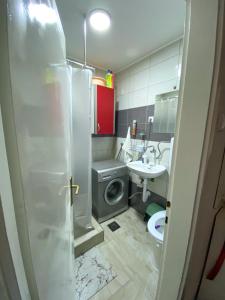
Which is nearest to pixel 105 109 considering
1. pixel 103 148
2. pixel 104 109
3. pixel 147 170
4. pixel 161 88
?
pixel 104 109

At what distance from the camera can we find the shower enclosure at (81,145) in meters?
1.38

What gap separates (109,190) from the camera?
2.09 meters

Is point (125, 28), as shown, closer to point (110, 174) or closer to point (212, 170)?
point (212, 170)

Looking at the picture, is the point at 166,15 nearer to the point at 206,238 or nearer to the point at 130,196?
the point at 206,238

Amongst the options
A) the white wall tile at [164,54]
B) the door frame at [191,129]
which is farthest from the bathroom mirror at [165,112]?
the door frame at [191,129]

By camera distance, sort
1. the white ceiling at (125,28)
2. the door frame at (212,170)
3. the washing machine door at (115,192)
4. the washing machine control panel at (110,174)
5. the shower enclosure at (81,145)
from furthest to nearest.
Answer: the washing machine door at (115,192), the washing machine control panel at (110,174), the shower enclosure at (81,145), the white ceiling at (125,28), the door frame at (212,170)

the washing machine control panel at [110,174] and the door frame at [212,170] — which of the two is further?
the washing machine control panel at [110,174]

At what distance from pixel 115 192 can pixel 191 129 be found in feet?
6.10

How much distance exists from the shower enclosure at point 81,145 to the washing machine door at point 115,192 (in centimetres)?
51

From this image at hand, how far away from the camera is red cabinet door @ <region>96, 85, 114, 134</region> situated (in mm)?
2133

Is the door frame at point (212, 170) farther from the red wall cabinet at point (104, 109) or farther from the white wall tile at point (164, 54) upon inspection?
the red wall cabinet at point (104, 109)

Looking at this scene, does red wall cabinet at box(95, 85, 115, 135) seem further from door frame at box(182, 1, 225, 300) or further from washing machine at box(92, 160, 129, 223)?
door frame at box(182, 1, 225, 300)

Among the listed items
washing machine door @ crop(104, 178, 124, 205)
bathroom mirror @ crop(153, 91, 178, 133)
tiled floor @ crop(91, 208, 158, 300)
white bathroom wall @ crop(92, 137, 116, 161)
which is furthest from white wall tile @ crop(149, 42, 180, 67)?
tiled floor @ crop(91, 208, 158, 300)

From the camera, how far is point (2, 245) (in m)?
0.28
